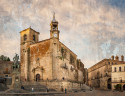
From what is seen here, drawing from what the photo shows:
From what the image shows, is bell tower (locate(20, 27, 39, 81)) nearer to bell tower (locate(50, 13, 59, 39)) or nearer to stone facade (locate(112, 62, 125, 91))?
bell tower (locate(50, 13, 59, 39))

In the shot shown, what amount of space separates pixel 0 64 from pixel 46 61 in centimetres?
2472

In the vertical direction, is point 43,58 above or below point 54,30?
below

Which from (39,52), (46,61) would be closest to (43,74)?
(46,61)

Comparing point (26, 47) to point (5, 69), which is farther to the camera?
point (5, 69)

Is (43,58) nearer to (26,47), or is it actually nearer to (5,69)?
(26,47)

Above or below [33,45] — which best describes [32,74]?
below

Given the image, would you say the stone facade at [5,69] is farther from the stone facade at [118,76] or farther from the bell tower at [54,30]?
the stone facade at [118,76]

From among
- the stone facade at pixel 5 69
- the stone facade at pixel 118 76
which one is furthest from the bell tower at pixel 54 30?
the stone facade at pixel 5 69

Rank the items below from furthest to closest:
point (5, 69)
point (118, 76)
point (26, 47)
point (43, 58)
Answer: point (5, 69) < point (118, 76) < point (26, 47) < point (43, 58)

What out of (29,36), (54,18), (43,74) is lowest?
(43,74)

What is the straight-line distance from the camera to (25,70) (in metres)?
40.4

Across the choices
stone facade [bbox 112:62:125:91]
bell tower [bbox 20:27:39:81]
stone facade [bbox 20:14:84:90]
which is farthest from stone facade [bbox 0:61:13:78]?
stone facade [bbox 112:62:125:91]

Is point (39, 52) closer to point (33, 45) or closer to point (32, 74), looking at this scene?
point (33, 45)

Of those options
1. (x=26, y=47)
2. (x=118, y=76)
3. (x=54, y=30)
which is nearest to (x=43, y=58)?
(x=26, y=47)
